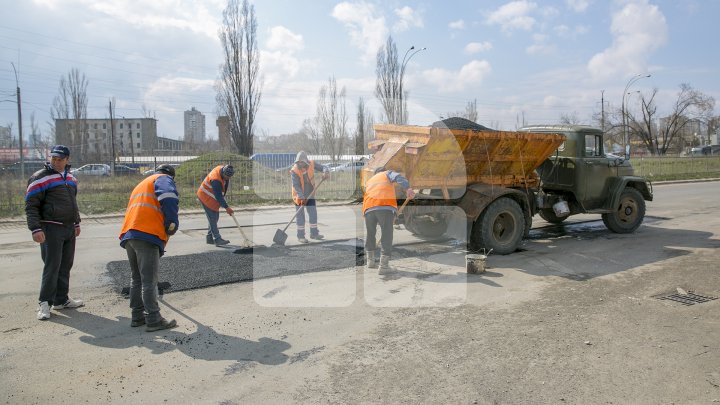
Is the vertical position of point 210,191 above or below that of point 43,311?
above

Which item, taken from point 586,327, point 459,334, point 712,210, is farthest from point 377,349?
point 712,210

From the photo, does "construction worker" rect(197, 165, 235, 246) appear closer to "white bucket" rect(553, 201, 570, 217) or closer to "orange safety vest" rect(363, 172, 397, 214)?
"orange safety vest" rect(363, 172, 397, 214)

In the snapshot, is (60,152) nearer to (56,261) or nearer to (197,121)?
(56,261)

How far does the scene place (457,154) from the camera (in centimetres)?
777

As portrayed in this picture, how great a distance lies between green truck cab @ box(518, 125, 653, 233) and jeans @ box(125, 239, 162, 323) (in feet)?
21.7

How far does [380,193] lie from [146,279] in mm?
3201

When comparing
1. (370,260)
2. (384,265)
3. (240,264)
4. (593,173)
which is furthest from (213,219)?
(593,173)

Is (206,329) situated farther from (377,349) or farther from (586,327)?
(586,327)

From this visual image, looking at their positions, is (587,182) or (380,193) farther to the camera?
(587,182)

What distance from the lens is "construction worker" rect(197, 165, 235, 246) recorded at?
8727mm

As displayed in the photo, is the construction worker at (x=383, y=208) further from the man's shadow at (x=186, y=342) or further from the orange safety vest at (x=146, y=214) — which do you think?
the orange safety vest at (x=146, y=214)

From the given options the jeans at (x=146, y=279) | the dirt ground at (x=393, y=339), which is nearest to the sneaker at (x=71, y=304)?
the dirt ground at (x=393, y=339)

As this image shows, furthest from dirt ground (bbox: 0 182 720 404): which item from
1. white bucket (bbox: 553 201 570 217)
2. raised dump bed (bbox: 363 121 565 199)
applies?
white bucket (bbox: 553 201 570 217)

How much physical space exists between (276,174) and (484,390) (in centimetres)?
1623
